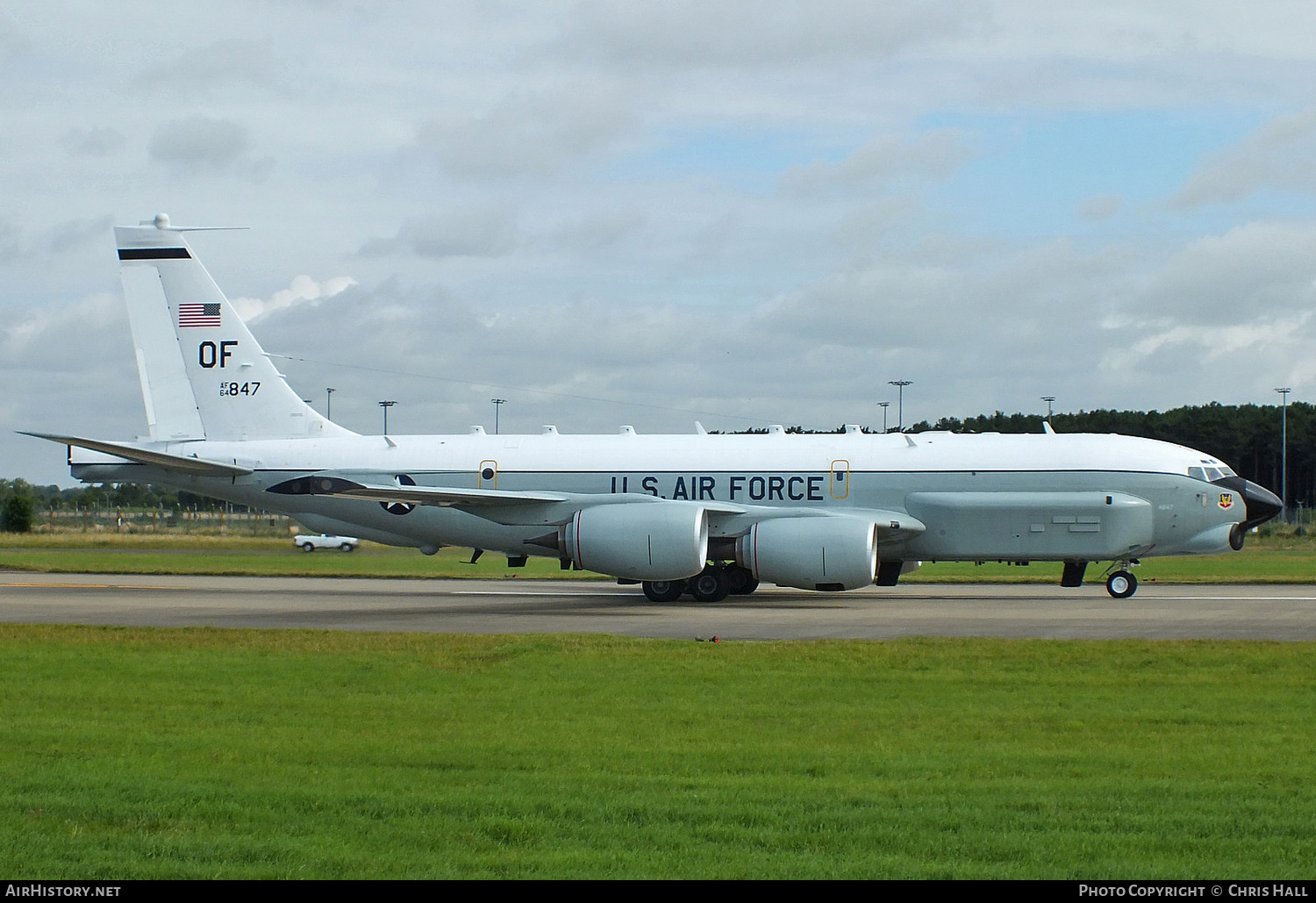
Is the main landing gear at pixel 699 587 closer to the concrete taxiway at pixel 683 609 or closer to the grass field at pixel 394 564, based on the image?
the concrete taxiway at pixel 683 609

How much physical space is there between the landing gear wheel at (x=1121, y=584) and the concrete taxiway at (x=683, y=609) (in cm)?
39

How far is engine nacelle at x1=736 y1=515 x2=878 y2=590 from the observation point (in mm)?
26312

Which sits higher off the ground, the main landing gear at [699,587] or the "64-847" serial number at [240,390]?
the "64-847" serial number at [240,390]

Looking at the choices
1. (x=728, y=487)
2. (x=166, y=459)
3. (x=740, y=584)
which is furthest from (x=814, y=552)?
(x=166, y=459)

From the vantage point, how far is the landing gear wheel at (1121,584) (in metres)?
28.5

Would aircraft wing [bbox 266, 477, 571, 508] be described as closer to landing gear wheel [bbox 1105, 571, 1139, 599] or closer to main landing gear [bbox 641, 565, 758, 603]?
main landing gear [bbox 641, 565, 758, 603]

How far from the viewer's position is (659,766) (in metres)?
9.23

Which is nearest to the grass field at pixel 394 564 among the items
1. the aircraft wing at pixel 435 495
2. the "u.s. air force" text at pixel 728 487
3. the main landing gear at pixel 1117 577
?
the main landing gear at pixel 1117 577

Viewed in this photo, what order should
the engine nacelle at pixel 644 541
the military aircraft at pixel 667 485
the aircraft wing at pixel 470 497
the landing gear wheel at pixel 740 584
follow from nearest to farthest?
the engine nacelle at pixel 644 541, the military aircraft at pixel 667 485, the aircraft wing at pixel 470 497, the landing gear wheel at pixel 740 584

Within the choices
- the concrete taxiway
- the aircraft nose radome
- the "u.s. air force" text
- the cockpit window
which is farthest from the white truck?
the aircraft nose radome

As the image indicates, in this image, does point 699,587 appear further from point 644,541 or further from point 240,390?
point 240,390

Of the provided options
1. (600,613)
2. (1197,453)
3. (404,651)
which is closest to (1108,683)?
(404,651)

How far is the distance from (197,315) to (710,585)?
14611mm
